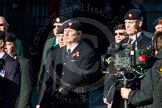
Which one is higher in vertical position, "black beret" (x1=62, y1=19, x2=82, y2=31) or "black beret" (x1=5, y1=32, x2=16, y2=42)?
"black beret" (x1=62, y1=19, x2=82, y2=31)

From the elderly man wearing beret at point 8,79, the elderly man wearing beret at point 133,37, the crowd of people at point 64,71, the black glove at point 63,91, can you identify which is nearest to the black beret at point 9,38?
the crowd of people at point 64,71

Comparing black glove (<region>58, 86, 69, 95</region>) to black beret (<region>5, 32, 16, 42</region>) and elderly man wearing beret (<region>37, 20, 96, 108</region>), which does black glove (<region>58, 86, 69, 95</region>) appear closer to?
elderly man wearing beret (<region>37, 20, 96, 108</region>)

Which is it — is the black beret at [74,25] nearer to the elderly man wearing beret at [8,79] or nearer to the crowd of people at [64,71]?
the crowd of people at [64,71]

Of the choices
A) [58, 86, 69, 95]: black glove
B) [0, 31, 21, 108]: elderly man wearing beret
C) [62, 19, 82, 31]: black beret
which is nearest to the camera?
[0, 31, 21, 108]: elderly man wearing beret

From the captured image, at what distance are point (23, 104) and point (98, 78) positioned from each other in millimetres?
3530

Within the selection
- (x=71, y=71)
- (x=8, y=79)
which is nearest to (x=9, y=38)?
(x=8, y=79)

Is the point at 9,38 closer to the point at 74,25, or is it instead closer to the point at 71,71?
the point at 74,25

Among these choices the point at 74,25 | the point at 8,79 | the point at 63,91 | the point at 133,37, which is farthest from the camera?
the point at 74,25

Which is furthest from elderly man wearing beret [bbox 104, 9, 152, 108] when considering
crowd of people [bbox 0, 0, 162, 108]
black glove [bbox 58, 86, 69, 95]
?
black glove [bbox 58, 86, 69, 95]

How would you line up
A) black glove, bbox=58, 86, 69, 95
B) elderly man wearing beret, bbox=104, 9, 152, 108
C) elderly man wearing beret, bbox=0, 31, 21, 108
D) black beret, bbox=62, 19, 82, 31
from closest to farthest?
elderly man wearing beret, bbox=104, 9, 152, 108 → elderly man wearing beret, bbox=0, 31, 21, 108 → black glove, bbox=58, 86, 69, 95 → black beret, bbox=62, 19, 82, 31

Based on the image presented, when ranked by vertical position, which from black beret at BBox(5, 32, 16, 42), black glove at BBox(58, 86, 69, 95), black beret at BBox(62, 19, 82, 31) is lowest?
black glove at BBox(58, 86, 69, 95)

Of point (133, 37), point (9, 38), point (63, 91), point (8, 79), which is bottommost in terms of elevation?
point (63, 91)

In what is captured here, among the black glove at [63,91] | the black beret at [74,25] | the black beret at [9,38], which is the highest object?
the black beret at [74,25]

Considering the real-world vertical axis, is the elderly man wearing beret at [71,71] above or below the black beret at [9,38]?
below
